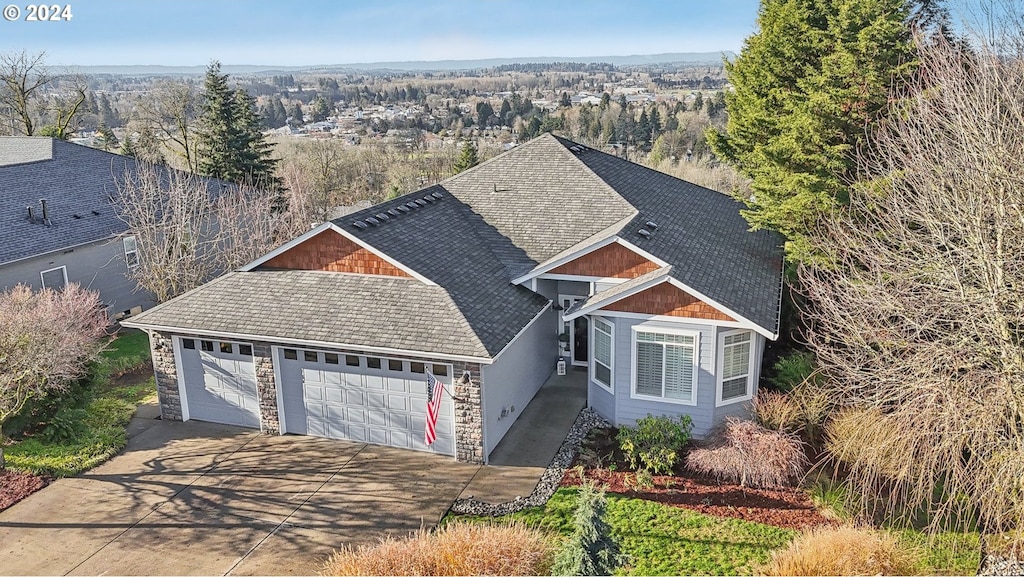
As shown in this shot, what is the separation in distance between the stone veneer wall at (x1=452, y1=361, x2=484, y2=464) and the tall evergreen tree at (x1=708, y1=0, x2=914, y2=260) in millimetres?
A: 8835

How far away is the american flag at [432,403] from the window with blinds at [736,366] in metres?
5.87

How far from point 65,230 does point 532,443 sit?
61.5 feet

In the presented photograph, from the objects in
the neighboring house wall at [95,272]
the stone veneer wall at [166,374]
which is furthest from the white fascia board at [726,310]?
the neighboring house wall at [95,272]

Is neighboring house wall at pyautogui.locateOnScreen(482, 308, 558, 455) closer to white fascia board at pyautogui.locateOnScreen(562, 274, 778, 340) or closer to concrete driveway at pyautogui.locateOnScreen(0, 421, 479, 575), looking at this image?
concrete driveway at pyautogui.locateOnScreen(0, 421, 479, 575)

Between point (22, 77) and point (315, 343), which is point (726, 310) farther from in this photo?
point (22, 77)

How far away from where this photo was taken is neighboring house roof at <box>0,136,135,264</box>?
23.3m

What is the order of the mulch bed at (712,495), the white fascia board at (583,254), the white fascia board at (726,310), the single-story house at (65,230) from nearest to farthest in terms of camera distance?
the mulch bed at (712,495), the white fascia board at (726,310), the white fascia board at (583,254), the single-story house at (65,230)

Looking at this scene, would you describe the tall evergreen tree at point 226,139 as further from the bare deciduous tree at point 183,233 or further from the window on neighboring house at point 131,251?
the window on neighboring house at point 131,251

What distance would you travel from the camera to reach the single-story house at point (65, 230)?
2278cm

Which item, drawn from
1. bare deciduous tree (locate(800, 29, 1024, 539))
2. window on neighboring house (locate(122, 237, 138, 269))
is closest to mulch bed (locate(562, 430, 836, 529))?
bare deciduous tree (locate(800, 29, 1024, 539))

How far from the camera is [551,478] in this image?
13711 mm

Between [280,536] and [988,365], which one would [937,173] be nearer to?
[988,365]

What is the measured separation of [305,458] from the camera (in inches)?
579

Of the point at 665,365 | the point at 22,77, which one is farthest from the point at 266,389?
the point at 22,77
